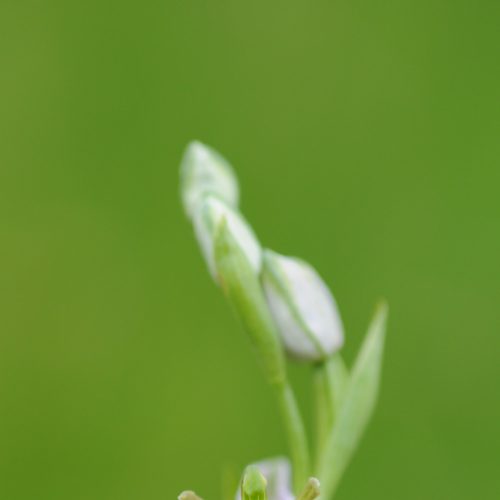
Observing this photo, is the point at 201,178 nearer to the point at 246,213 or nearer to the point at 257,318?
the point at 257,318

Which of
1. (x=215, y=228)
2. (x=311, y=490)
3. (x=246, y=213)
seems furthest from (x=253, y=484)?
(x=246, y=213)

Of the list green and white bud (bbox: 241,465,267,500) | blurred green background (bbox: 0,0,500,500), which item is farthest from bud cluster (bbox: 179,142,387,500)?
blurred green background (bbox: 0,0,500,500)

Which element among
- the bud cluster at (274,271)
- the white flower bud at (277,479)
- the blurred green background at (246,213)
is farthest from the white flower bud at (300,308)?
the blurred green background at (246,213)

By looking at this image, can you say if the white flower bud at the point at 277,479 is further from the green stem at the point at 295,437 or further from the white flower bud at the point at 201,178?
the white flower bud at the point at 201,178

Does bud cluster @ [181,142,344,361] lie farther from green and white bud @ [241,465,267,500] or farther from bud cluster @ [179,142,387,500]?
green and white bud @ [241,465,267,500]

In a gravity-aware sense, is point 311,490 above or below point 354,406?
below

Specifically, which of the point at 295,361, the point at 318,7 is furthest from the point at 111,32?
the point at 295,361

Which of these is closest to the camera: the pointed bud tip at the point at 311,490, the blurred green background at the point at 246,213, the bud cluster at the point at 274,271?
the pointed bud tip at the point at 311,490
